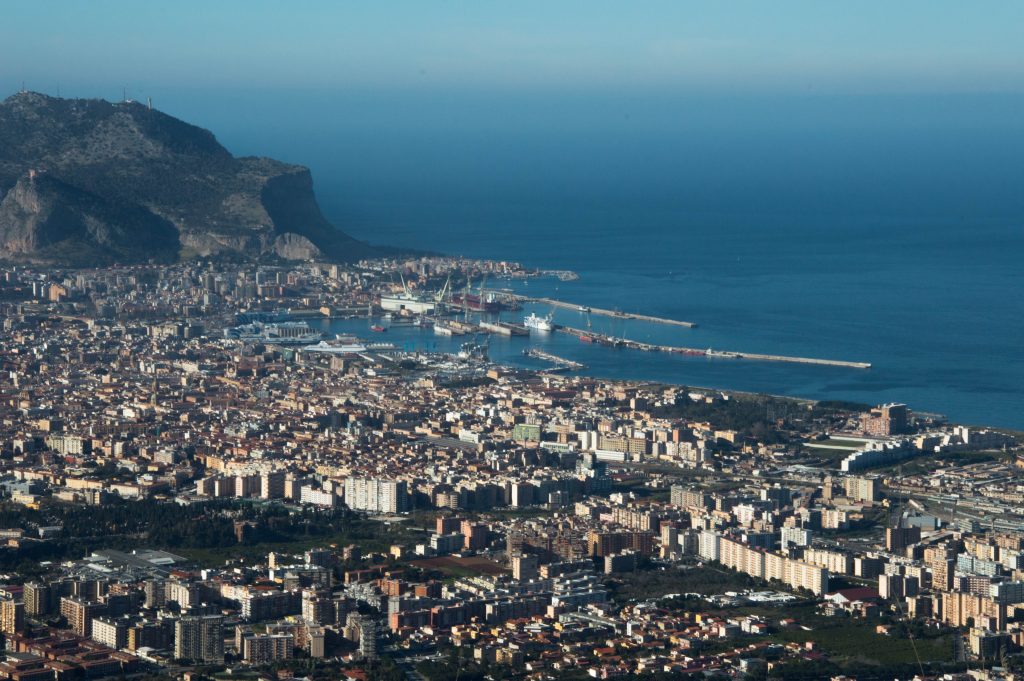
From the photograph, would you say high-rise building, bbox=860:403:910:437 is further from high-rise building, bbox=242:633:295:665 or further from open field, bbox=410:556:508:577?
high-rise building, bbox=242:633:295:665

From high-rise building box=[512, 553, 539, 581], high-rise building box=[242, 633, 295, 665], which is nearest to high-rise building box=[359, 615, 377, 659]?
high-rise building box=[242, 633, 295, 665]

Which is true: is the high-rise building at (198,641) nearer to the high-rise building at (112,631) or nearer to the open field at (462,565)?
the high-rise building at (112,631)

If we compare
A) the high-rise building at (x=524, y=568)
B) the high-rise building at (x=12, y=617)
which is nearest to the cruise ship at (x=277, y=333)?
the high-rise building at (x=524, y=568)

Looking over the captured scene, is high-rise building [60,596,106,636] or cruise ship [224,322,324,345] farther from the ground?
cruise ship [224,322,324,345]

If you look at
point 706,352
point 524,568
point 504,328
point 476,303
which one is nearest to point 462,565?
point 524,568

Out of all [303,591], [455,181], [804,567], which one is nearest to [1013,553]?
[804,567]

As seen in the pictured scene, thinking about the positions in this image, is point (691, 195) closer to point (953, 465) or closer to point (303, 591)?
point (953, 465)

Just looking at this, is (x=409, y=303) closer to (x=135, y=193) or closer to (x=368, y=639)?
(x=135, y=193)
